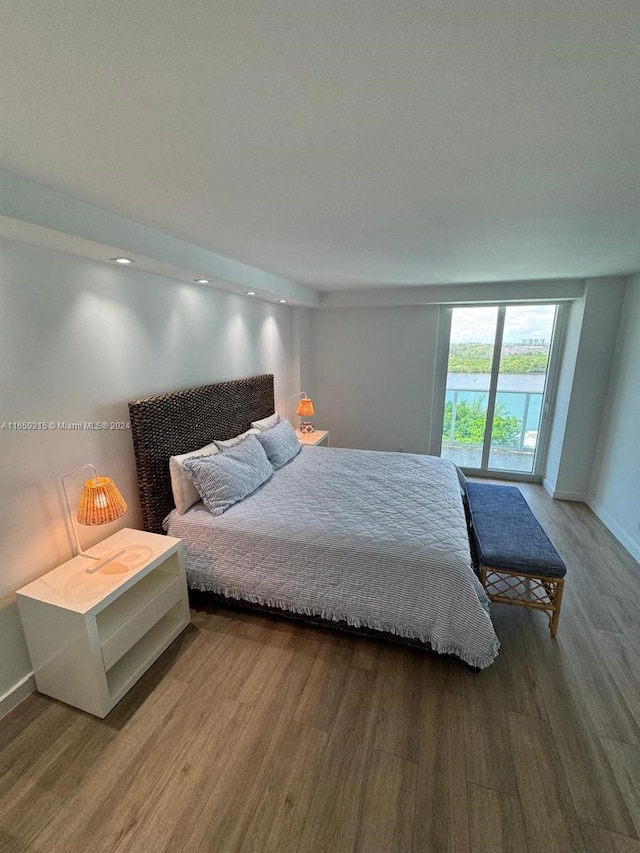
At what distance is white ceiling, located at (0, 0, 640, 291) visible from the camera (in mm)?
654

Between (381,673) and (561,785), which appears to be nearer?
(561,785)

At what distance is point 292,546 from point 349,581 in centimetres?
37

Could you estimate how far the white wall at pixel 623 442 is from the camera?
2.93 meters

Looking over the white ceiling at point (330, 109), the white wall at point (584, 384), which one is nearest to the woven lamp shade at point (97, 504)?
the white ceiling at point (330, 109)

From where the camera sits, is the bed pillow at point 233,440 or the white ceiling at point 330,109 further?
the bed pillow at point 233,440

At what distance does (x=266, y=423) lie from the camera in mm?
3480

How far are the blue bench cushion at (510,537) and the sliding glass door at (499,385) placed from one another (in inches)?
71.1

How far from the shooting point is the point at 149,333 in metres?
2.33

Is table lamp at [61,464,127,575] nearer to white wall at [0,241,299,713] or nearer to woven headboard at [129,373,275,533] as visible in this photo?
white wall at [0,241,299,713]

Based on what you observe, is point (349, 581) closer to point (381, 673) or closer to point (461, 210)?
point (381, 673)

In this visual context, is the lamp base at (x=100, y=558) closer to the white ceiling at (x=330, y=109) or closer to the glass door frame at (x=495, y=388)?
the white ceiling at (x=330, y=109)

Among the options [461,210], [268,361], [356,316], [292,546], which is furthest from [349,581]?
[356,316]

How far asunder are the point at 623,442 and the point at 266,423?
10.7ft

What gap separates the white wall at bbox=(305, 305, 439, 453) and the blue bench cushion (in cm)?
196
